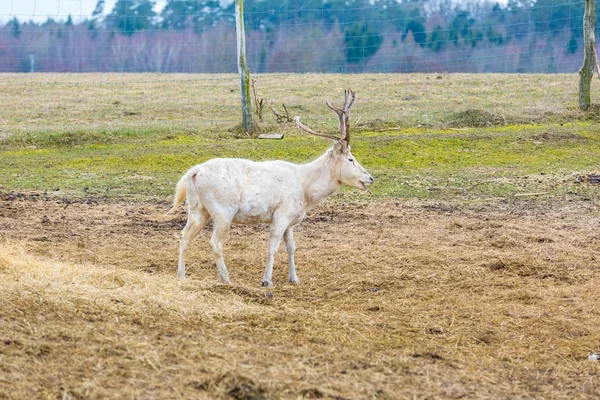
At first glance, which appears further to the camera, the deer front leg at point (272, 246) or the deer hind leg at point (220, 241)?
the deer front leg at point (272, 246)

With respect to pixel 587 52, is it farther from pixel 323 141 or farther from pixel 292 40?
pixel 292 40

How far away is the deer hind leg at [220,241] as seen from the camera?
9281 mm

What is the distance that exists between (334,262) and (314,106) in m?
14.2

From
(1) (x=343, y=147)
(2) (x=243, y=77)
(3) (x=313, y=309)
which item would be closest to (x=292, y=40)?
(2) (x=243, y=77)

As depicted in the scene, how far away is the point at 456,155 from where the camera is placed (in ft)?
58.3

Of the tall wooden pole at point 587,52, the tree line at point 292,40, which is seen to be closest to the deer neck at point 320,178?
the tall wooden pole at point 587,52

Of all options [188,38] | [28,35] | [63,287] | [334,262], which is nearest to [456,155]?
[334,262]

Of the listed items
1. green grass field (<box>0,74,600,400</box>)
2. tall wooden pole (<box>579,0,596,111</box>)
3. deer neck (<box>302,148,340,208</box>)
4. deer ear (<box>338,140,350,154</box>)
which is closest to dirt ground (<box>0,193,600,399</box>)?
green grass field (<box>0,74,600,400</box>)

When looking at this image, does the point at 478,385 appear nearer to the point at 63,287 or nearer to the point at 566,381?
the point at 566,381

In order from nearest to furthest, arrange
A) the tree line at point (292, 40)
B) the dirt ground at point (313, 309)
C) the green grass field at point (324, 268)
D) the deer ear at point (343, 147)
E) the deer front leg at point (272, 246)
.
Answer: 1. the dirt ground at point (313, 309)
2. the green grass field at point (324, 268)
3. the deer front leg at point (272, 246)
4. the deer ear at point (343, 147)
5. the tree line at point (292, 40)

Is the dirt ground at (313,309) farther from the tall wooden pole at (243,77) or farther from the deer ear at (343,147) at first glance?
the tall wooden pole at (243,77)

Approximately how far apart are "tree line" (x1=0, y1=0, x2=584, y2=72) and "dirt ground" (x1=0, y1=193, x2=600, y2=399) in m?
16.6

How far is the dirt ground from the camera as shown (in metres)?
5.96

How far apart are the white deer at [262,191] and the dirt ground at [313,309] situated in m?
0.51
